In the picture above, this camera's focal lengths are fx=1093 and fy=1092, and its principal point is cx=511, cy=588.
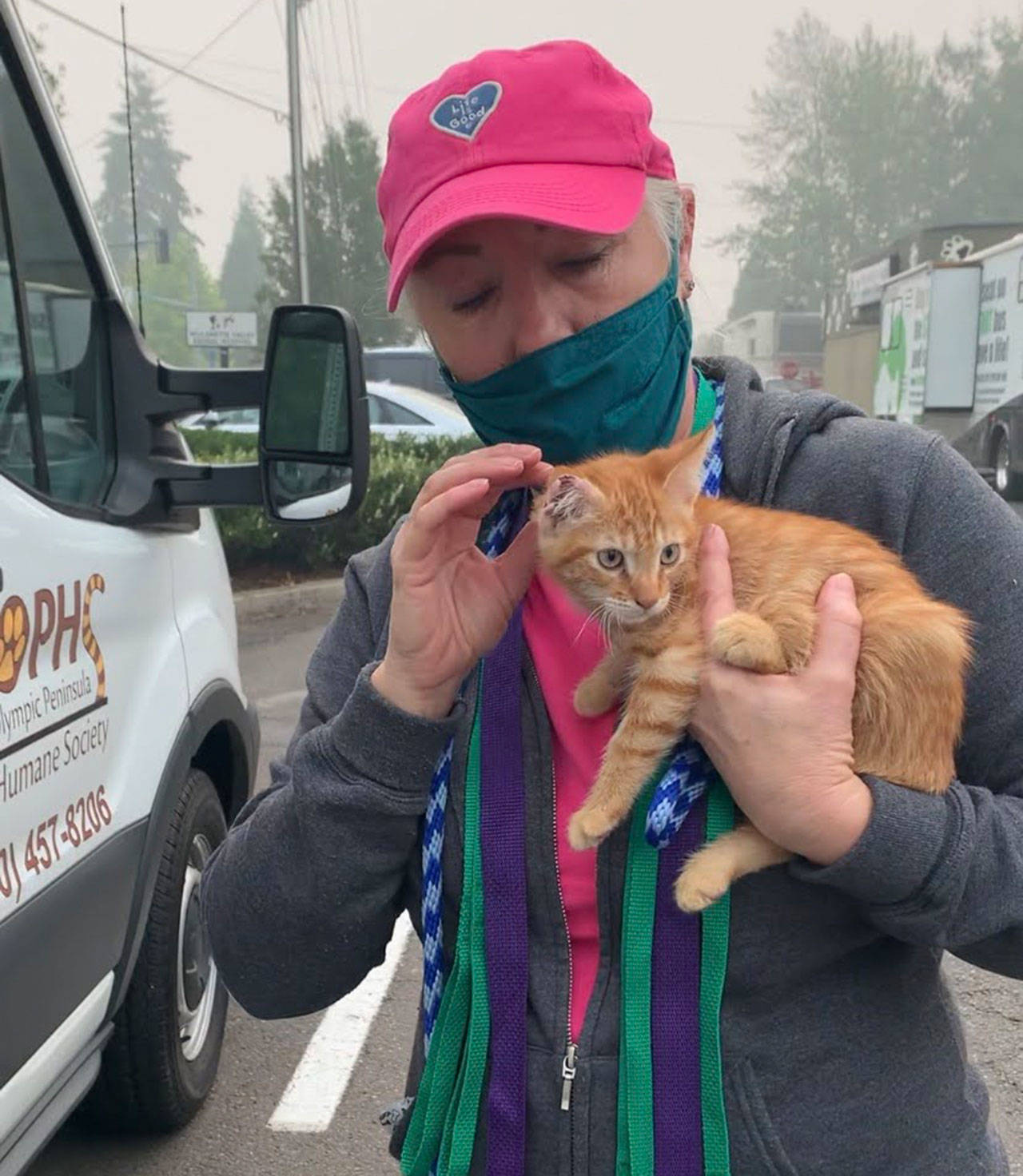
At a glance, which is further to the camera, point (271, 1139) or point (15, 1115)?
point (271, 1139)

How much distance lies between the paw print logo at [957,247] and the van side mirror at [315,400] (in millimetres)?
32347

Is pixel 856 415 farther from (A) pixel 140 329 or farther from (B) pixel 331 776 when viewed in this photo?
(A) pixel 140 329

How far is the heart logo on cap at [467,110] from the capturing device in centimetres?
139

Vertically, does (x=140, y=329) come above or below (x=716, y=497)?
above

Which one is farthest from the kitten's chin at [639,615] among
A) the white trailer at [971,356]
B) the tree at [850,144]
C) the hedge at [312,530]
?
the tree at [850,144]

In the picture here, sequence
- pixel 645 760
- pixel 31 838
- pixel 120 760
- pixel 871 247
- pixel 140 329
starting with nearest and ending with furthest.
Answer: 1. pixel 645 760
2. pixel 31 838
3. pixel 120 760
4. pixel 140 329
5. pixel 871 247

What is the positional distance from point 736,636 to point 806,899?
0.32 m

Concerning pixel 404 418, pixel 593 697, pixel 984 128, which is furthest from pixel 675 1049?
pixel 984 128

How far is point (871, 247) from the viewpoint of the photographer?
74625mm

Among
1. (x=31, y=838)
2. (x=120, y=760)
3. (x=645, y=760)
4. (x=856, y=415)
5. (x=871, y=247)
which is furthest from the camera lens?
(x=871, y=247)

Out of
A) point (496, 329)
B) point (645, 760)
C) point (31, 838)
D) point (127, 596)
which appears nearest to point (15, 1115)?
point (31, 838)

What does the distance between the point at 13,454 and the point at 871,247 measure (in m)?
80.1

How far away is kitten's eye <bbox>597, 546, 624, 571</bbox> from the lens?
1.67 m

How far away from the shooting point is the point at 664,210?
154cm
